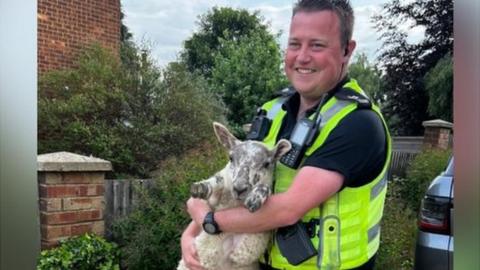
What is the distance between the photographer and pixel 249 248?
169 cm

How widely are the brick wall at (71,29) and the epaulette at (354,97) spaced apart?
2782mm

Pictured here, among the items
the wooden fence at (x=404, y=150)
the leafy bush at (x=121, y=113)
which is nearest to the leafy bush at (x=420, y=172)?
the wooden fence at (x=404, y=150)

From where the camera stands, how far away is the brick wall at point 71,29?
4438mm

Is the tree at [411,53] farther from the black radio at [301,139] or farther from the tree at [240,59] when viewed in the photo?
the black radio at [301,139]

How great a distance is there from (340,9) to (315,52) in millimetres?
147

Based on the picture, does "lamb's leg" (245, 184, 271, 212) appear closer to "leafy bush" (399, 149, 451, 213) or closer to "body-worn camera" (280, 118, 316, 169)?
"body-worn camera" (280, 118, 316, 169)

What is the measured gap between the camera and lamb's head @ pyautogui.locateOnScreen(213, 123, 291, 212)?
1563 mm

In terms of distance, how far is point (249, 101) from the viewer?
107 inches

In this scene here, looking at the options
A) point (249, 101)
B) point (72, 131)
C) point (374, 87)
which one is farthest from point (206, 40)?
point (72, 131)

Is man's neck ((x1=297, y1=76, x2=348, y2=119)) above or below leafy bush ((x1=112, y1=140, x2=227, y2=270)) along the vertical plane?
above

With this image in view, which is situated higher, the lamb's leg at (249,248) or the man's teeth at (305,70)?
the man's teeth at (305,70)

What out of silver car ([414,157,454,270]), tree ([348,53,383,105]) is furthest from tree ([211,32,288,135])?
silver car ([414,157,454,270])

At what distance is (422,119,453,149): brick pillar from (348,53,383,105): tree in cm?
34

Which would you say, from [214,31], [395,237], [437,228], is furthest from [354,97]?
[395,237]
